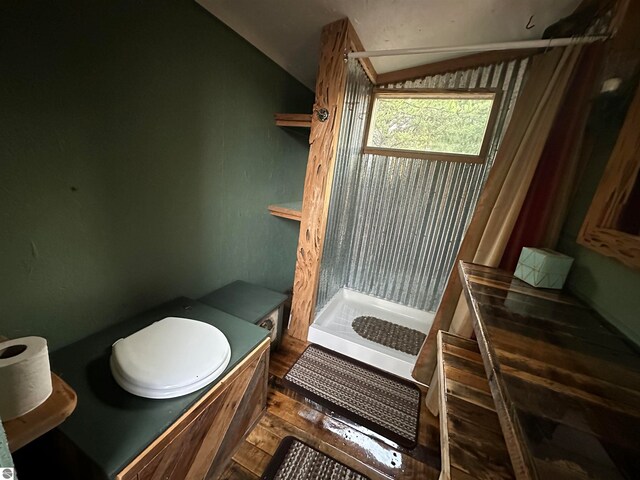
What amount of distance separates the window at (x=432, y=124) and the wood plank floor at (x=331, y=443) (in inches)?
74.0

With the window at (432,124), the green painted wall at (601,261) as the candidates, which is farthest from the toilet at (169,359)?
the window at (432,124)

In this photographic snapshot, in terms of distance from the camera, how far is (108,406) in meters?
0.73

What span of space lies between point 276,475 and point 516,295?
124cm

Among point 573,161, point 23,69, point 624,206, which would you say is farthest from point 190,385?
point 573,161

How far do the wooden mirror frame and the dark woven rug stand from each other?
130cm

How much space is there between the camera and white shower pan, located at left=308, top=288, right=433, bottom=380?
5.46 feet

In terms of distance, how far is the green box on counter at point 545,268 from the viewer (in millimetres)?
871

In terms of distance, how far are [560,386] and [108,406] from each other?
1.19m

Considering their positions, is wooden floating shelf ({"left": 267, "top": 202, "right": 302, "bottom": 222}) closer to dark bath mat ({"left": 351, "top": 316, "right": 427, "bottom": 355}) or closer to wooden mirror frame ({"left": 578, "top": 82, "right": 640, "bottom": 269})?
dark bath mat ({"left": 351, "top": 316, "right": 427, "bottom": 355})

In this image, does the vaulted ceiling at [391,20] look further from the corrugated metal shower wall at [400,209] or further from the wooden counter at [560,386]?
the wooden counter at [560,386]

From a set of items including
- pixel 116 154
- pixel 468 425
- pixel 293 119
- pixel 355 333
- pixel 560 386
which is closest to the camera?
pixel 560 386

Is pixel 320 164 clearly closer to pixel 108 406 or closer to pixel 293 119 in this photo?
pixel 293 119

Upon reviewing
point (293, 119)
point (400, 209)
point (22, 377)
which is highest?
point (293, 119)

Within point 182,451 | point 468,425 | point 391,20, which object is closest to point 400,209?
point 391,20
